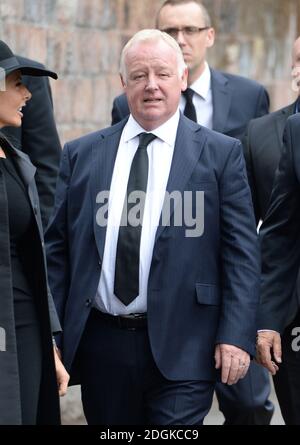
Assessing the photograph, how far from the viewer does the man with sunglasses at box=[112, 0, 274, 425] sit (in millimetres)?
7578

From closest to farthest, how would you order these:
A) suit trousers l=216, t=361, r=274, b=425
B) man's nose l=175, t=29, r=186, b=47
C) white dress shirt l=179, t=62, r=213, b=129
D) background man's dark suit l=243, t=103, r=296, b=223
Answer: background man's dark suit l=243, t=103, r=296, b=223, suit trousers l=216, t=361, r=274, b=425, white dress shirt l=179, t=62, r=213, b=129, man's nose l=175, t=29, r=186, b=47

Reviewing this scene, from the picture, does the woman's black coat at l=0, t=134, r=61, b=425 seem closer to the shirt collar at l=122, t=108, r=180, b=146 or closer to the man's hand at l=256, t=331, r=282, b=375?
the shirt collar at l=122, t=108, r=180, b=146

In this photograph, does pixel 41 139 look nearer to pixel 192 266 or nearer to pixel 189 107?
pixel 189 107

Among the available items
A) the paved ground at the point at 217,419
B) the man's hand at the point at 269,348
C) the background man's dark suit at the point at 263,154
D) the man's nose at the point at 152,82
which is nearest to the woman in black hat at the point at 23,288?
the man's nose at the point at 152,82

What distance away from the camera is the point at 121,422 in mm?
6453

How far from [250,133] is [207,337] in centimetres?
129

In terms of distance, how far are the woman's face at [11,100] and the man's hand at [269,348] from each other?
4.45 ft

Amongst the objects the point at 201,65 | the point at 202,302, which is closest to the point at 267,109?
the point at 201,65

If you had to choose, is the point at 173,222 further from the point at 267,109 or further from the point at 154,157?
the point at 267,109

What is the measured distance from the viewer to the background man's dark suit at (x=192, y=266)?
6281 millimetres

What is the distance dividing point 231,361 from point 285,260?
513 mm

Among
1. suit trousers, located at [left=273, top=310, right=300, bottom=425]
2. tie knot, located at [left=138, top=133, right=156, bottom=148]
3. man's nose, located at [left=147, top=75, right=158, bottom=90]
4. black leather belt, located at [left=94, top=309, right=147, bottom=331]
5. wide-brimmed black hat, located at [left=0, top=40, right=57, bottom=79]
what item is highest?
wide-brimmed black hat, located at [left=0, top=40, right=57, bottom=79]

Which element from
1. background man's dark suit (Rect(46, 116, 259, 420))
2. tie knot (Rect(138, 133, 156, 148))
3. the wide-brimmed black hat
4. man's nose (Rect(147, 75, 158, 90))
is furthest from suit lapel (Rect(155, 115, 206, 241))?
the wide-brimmed black hat

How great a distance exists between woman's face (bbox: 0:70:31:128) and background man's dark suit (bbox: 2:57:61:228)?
4.14ft
